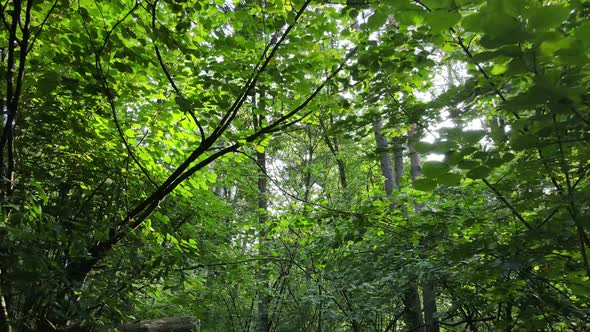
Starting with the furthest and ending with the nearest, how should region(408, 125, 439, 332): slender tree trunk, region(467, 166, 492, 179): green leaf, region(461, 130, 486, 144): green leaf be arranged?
region(408, 125, 439, 332): slender tree trunk
region(467, 166, 492, 179): green leaf
region(461, 130, 486, 144): green leaf

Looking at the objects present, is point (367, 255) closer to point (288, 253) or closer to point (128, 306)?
point (288, 253)

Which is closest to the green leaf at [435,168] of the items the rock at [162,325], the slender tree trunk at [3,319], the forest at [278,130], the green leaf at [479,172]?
the forest at [278,130]

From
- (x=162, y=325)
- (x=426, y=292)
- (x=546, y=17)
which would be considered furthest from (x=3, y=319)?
(x=426, y=292)

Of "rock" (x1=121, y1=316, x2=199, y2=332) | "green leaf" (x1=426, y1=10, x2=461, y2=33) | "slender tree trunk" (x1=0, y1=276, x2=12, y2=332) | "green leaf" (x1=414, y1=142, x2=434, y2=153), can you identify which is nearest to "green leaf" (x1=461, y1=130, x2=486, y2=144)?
"green leaf" (x1=414, y1=142, x2=434, y2=153)

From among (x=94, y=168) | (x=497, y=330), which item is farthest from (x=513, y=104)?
(x=94, y=168)

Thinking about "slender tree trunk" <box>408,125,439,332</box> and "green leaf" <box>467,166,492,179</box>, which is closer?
"green leaf" <box>467,166,492,179</box>

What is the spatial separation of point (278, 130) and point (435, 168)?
2.21 meters

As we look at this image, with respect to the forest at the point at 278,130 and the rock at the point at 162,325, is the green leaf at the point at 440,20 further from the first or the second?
the rock at the point at 162,325

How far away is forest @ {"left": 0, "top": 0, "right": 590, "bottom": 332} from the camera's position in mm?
1301

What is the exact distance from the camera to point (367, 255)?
183 inches

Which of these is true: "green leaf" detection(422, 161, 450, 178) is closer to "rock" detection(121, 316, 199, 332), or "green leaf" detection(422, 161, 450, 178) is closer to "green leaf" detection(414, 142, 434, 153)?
"green leaf" detection(414, 142, 434, 153)

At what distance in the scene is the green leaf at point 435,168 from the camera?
47.9 inches

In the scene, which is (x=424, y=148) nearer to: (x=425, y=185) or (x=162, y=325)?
(x=425, y=185)

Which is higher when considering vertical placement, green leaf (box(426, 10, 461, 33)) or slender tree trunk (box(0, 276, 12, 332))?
green leaf (box(426, 10, 461, 33))
